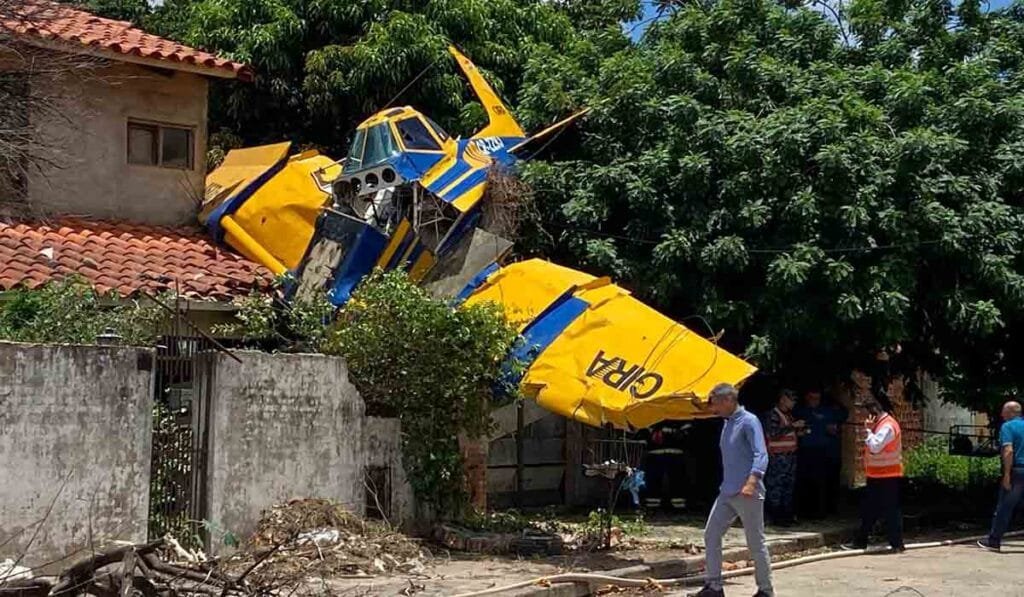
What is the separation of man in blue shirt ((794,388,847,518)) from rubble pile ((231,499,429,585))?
21.4 feet

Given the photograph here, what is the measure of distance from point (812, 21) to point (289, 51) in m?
7.67

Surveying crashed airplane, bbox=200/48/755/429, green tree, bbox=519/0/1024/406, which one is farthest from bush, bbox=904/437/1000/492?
crashed airplane, bbox=200/48/755/429

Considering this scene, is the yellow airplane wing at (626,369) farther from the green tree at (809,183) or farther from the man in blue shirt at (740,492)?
the green tree at (809,183)

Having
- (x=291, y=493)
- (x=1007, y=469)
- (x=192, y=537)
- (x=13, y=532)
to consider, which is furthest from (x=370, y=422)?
(x=1007, y=469)

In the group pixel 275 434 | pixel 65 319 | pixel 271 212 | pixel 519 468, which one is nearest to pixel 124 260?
pixel 271 212

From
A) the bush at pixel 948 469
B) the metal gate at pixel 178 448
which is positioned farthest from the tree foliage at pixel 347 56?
the bush at pixel 948 469

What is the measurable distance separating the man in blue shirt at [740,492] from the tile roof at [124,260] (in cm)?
609

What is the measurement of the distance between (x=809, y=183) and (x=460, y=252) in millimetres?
4274

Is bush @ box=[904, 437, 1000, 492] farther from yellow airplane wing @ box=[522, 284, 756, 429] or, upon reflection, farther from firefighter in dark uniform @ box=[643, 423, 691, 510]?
yellow airplane wing @ box=[522, 284, 756, 429]

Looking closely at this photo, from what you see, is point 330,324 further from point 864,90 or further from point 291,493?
point 864,90

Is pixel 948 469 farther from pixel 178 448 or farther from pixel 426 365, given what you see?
pixel 178 448

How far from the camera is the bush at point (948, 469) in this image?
23125 millimetres

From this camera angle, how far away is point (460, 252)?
16.3m

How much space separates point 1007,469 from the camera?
15688mm
